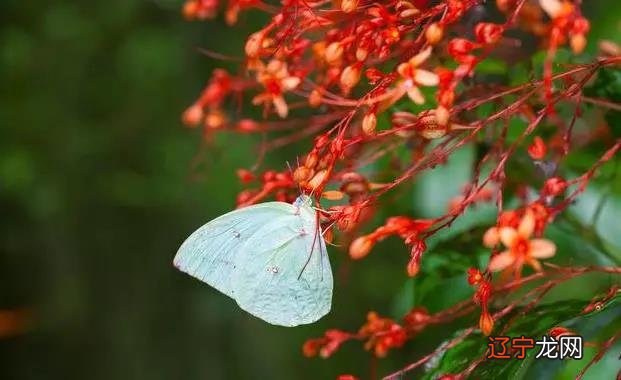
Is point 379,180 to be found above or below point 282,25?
below

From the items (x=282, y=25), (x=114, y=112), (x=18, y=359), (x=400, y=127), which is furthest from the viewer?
(x=18, y=359)

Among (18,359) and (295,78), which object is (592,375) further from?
(18,359)

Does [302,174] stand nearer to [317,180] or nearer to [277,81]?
[317,180]

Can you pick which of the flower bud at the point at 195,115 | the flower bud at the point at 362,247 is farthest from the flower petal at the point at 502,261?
the flower bud at the point at 195,115

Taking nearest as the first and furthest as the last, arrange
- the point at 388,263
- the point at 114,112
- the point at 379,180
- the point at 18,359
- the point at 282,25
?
the point at 282,25 < the point at 379,180 < the point at 388,263 < the point at 114,112 < the point at 18,359

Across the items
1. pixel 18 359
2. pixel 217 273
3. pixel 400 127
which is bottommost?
pixel 18 359

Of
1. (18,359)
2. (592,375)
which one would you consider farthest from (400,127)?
(18,359)

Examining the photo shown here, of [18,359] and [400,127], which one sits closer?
[400,127]
